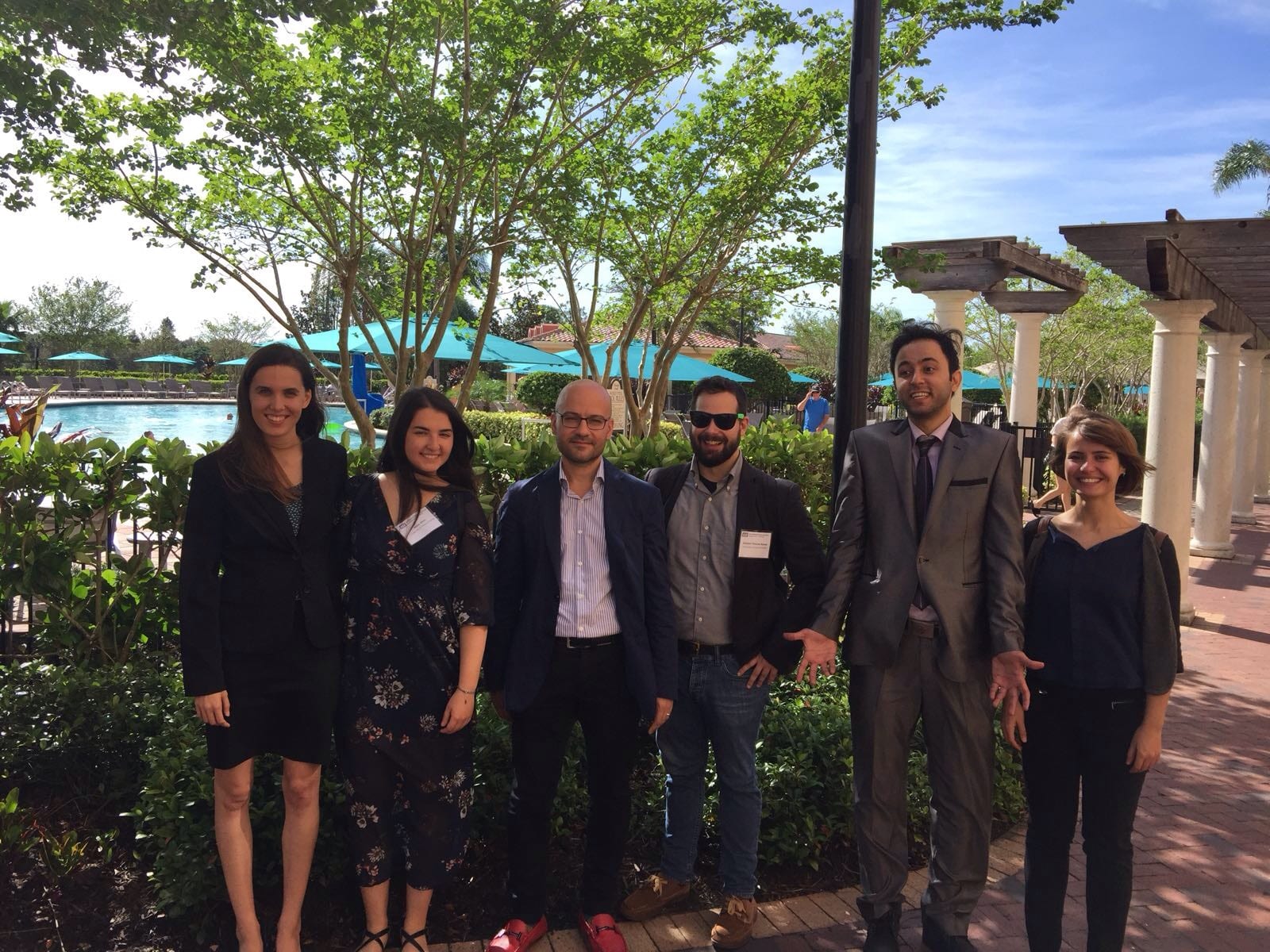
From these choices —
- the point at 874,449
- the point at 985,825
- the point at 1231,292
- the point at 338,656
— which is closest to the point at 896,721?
the point at 985,825

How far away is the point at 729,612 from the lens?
307cm

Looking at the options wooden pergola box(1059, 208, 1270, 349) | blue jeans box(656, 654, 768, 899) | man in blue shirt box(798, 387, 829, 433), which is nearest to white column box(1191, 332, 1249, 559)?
wooden pergola box(1059, 208, 1270, 349)

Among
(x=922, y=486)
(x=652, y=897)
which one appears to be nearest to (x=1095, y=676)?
(x=922, y=486)

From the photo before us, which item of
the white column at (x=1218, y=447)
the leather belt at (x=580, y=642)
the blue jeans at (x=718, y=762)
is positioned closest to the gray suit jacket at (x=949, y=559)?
the blue jeans at (x=718, y=762)

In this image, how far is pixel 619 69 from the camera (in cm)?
746

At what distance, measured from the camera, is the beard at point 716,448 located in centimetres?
305

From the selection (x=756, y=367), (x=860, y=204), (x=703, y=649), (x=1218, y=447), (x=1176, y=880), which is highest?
(x=756, y=367)

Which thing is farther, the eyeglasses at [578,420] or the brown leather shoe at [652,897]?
the brown leather shoe at [652,897]

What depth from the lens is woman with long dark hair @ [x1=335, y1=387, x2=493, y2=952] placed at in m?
2.74

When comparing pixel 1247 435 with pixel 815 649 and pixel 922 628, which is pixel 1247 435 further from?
pixel 815 649

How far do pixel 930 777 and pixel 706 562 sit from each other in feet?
3.29

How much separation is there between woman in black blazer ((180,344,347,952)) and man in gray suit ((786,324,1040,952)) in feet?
4.87

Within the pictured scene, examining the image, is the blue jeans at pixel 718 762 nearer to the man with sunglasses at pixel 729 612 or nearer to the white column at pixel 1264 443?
the man with sunglasses at pixel 729 612

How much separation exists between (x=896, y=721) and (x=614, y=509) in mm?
1129
